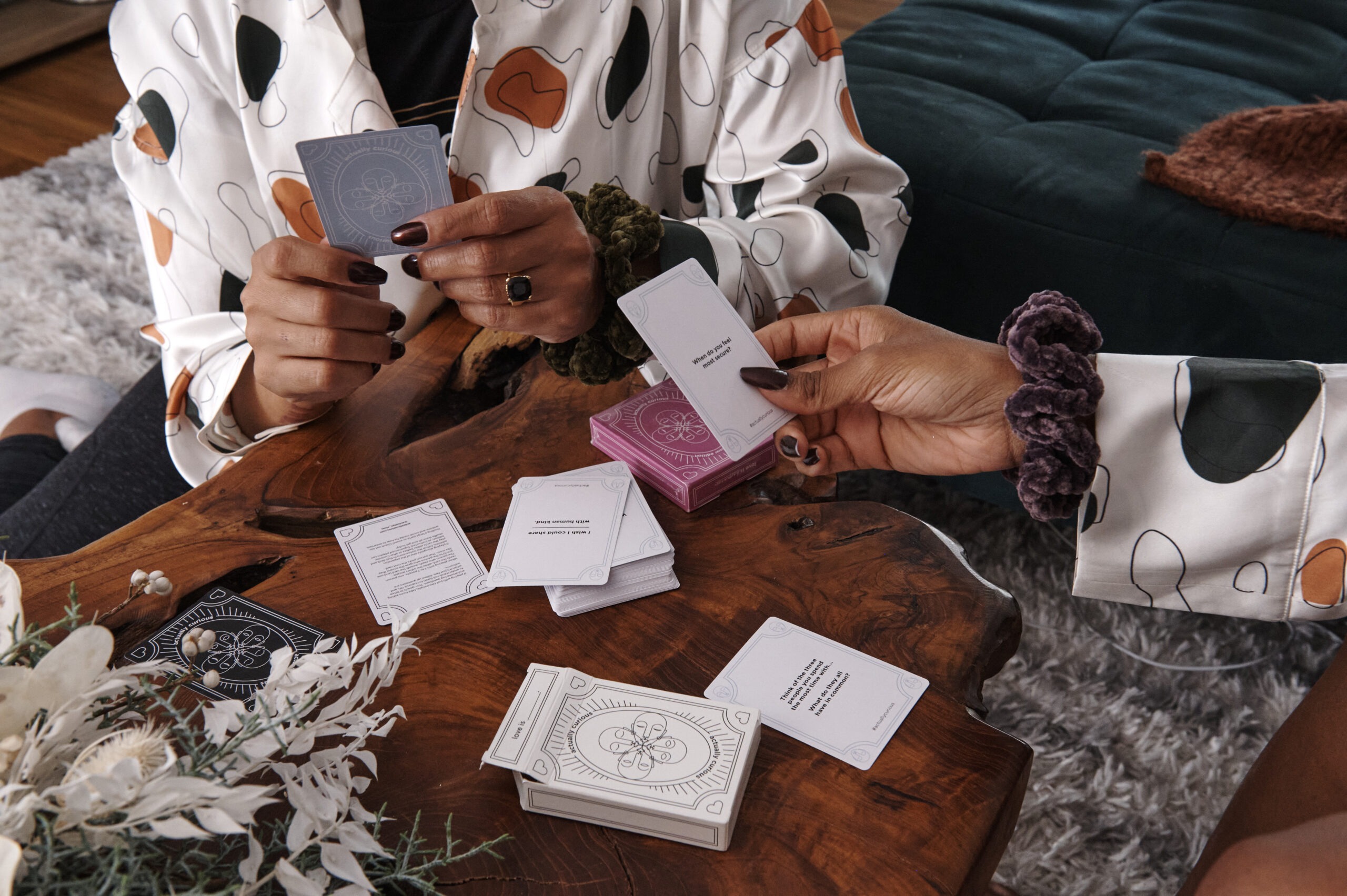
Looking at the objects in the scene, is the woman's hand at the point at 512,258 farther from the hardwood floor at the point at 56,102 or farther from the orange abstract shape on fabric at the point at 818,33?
the hardwood floor at the point at 56,102

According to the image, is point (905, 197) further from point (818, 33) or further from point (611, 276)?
point (611, 276)

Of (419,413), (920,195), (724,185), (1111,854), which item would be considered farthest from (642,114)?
(1111,854)

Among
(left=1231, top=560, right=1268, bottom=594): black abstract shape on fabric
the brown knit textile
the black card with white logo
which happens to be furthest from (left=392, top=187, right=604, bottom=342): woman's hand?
the brown knit textile

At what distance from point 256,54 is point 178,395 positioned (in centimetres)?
40

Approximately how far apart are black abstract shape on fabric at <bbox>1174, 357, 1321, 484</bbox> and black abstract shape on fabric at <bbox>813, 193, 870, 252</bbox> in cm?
49

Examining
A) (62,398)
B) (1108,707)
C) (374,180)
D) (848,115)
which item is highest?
(374,180)

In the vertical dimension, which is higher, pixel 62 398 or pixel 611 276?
pixel 611 276

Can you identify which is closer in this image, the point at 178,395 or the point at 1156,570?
the point at 1156,570

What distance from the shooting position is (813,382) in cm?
90

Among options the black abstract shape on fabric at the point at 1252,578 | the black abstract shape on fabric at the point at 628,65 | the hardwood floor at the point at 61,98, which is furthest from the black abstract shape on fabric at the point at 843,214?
the hardwood floor at the point at 61,98

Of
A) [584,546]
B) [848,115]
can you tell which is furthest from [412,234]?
[848,115]

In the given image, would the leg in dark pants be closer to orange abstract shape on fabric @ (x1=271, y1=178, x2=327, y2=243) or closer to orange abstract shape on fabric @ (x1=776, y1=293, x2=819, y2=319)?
orange abstract shape on fabric @ (x1=271, y1=178, x2=327, y2=243)

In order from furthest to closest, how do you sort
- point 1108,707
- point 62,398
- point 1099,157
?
point 62,398 → point 1099,157 → point 1108,707

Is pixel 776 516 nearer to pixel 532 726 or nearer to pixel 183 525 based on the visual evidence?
pixel 532 726
